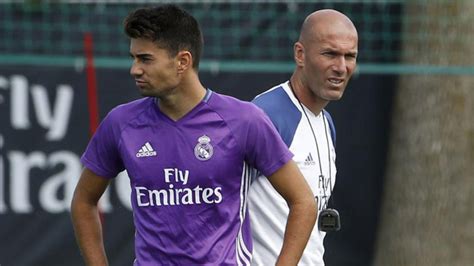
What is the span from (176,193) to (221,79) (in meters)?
4.53

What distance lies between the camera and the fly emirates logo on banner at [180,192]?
5.48m

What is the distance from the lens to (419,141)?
10750 millimetres

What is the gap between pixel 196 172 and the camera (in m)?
5.50

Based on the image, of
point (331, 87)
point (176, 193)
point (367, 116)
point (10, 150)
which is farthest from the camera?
point (367, 116)

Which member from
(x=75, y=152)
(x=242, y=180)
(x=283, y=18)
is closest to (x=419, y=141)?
(x=283, y=18)

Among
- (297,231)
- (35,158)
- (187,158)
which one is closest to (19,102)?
(35,158)

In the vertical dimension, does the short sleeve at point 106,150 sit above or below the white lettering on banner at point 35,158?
above

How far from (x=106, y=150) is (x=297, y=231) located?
2.95ft

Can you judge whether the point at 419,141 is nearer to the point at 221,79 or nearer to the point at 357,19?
the point at 357,19

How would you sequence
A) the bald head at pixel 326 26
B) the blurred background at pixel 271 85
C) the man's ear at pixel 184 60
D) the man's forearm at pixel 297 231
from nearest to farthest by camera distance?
the man's forearm at pixel 297 231 → the man's ear at pixel 184 60 → the bald head at pixel 326 26 → the blurred background at pixel 271 85

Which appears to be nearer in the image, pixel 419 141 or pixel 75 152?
pixel 75 152

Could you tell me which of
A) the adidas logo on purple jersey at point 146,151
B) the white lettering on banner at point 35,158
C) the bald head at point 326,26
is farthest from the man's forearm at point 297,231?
the white lettering on banner at point 35,158

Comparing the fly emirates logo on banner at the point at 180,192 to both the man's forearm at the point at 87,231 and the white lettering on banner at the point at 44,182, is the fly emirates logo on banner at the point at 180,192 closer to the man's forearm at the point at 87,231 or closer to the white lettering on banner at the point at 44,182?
the man's forearm at the point at 87,231

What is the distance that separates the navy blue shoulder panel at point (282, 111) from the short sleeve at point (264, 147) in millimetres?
660
